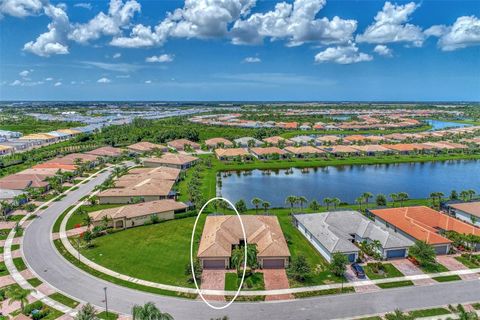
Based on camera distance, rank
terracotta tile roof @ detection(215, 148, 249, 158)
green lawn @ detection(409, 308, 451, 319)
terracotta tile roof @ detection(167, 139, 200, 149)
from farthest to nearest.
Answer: terracotta tile roof @ detection(167, 139, 200, 149), terracotta tile roof @ detection(215, 148, 249, 158), green lawn @ detection(409, 308, 451, 319)

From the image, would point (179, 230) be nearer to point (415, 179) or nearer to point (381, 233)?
point (381, 233)

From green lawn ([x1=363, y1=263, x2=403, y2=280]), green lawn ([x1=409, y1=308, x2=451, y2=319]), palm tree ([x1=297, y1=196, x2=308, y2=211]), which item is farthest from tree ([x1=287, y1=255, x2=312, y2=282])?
palm tree ([x1=297, y1=196, x2=308, y2=211])

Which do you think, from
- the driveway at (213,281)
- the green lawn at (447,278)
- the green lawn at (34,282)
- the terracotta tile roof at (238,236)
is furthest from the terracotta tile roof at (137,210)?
the green lawn at (447,278)

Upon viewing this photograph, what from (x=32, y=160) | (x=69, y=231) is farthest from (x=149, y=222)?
(x=32, y=160)

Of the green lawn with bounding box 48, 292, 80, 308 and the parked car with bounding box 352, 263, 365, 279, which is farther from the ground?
the parked car with bounding box 352, 263, 365, 279

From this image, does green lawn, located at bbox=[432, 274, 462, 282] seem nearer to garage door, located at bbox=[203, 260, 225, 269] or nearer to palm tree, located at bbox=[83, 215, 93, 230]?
garage door, located at bbox=[203, 260, 225, 269]

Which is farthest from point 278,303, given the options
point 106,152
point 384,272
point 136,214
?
point 106,152

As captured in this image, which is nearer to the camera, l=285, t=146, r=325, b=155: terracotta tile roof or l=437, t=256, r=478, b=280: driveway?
l=437, t=256, r=478, b=280: driveway
